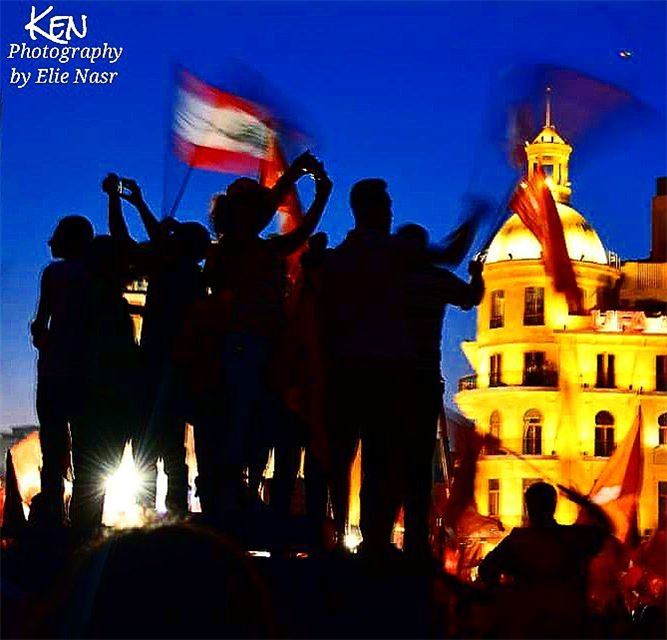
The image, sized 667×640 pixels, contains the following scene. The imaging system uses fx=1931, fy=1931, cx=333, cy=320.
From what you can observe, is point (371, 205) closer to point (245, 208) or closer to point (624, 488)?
point (245, 208)

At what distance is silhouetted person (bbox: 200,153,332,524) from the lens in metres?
11.9

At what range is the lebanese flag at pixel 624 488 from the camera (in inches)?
1356

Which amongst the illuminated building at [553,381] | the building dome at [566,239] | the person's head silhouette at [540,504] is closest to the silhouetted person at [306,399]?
the person's head silhouette at [540,504]

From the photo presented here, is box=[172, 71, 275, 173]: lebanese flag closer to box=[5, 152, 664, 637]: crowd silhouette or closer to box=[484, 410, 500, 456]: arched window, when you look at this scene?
box=[5, 152, 664, 637]: crowd silhouette

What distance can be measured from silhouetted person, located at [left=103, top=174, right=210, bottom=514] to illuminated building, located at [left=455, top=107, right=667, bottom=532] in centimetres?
5762

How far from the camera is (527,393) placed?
7119 centimetres

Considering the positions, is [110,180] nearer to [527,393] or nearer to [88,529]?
[88,529]

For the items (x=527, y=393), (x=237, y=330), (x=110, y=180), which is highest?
(x=527, y=393)

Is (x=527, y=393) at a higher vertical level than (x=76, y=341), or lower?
higher

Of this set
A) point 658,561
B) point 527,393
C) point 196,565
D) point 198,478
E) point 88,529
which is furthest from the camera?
point 527,393

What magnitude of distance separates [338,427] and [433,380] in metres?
0.60

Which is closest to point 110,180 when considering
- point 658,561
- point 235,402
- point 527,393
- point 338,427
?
point 235,402

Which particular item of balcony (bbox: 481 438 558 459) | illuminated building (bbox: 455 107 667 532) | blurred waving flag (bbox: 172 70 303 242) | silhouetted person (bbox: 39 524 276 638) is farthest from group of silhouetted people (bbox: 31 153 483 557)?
balcony (bbox: 481 438 558 459)

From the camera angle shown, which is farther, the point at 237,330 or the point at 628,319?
the point at 628,319
